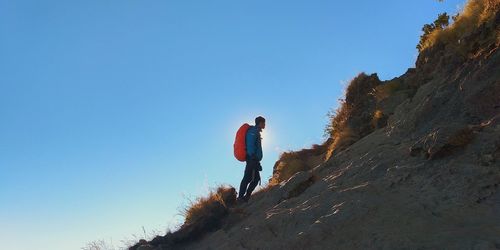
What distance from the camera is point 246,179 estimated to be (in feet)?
44.9

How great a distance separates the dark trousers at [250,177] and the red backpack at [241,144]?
0.68ft

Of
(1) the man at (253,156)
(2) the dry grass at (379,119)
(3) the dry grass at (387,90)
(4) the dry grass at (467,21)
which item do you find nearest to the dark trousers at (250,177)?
(1) the man at (253,156)

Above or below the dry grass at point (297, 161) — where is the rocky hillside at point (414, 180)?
below

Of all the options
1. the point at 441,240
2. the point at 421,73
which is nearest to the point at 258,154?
the point at 421,73

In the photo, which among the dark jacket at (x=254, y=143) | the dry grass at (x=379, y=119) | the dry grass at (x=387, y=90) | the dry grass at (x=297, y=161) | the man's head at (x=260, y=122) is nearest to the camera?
the dry grass at (x=379, y=119)

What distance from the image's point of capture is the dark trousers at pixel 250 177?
13.4 m

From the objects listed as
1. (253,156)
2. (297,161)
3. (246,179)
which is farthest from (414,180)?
(297,161)

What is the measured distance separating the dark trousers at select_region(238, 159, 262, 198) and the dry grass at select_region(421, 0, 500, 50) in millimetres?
5028

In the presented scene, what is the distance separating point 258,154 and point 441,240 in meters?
7.92

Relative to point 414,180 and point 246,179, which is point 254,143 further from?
point 414,180

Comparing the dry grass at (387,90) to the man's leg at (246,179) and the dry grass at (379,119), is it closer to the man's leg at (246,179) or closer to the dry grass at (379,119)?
the dry grass at (379,119)

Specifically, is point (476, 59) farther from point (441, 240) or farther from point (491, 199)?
point (441, 240)

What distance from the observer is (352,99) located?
655 inches

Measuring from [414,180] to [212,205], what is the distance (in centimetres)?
633
